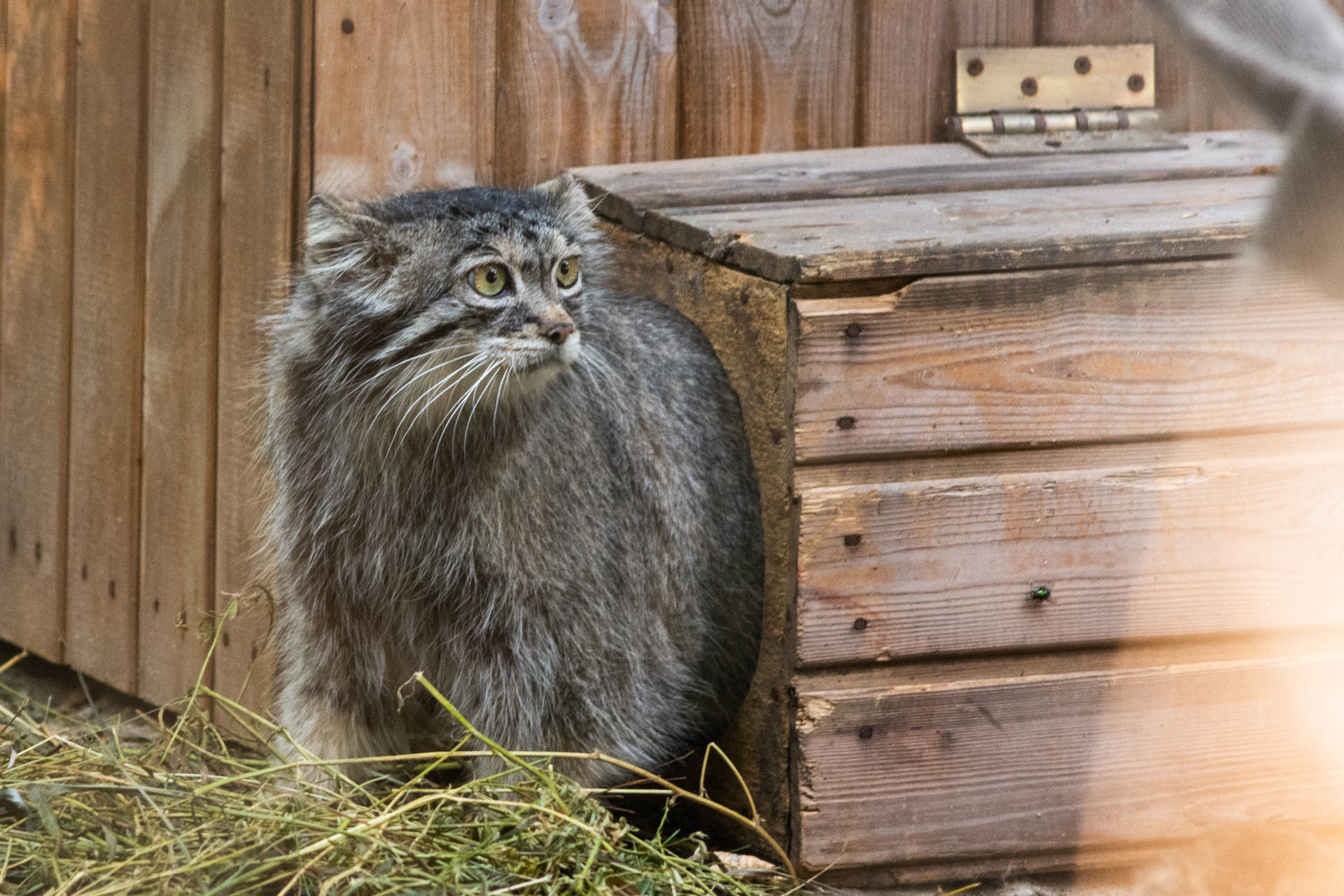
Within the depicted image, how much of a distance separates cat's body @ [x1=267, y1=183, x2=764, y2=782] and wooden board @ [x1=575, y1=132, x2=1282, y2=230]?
0.33 meters

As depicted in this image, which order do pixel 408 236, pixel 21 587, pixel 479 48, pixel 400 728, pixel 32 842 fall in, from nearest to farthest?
pixel 32 842 → pixel 408 236 → pixel 400 728 → pixel 479 48 → pixel 21 587

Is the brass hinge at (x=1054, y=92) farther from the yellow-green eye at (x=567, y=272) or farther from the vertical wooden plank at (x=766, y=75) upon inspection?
the yellow-green eye at (x=567, y=272)

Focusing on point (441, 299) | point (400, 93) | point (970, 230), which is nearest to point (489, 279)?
point (441, 299)

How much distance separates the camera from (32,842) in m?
2.45

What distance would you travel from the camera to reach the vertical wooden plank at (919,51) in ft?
11.6

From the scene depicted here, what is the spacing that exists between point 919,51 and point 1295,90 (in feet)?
9.59

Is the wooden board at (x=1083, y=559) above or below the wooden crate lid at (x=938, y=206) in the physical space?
below

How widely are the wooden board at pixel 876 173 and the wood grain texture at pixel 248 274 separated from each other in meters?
0.69

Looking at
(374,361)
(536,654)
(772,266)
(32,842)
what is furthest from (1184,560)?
(32,842)

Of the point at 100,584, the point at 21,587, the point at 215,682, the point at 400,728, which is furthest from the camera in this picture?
the point at 21,587

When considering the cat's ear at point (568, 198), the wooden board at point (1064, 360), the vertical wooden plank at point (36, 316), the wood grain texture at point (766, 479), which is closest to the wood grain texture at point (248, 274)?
the cat's ear at point (568, 198)

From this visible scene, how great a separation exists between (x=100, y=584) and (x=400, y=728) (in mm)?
1330

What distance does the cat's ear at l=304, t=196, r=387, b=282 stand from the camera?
8.55 ft

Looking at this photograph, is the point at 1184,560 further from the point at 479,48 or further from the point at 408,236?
the point at 479,48
